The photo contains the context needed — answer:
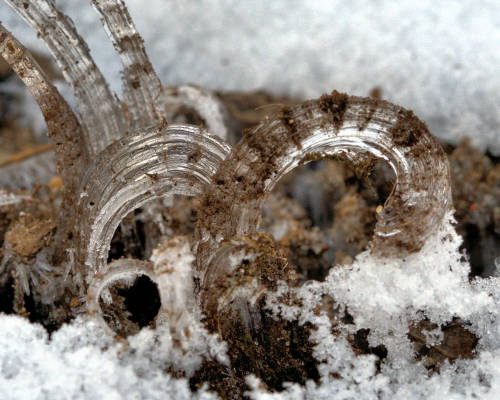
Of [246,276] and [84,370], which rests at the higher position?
[246,276]

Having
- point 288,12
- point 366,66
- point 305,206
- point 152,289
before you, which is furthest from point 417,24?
point 152,289

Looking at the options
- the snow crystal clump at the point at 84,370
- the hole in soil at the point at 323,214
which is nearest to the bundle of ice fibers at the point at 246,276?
the snow crystal clump at the point at 84,370

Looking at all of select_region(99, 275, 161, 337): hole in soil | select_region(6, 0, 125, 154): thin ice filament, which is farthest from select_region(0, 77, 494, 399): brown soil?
select_region(6, 0, 125, 154): thin ice filament

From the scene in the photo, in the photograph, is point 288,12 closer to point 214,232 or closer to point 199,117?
point 199,117

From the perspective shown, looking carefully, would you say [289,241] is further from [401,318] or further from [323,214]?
[401,318]

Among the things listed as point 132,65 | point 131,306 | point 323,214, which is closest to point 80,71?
point 132,65

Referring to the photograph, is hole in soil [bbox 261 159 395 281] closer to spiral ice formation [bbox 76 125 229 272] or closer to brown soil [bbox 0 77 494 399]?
brown soil [bbox 0 77 494 399]
